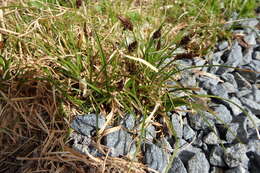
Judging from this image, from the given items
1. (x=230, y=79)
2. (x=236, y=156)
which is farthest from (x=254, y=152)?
(x=230, y=79)

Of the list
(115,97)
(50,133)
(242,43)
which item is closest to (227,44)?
(242,43)

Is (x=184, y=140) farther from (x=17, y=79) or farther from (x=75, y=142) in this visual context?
(x=17, y=79)

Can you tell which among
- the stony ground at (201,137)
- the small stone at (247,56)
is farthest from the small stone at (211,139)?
the small stone at (247,56)

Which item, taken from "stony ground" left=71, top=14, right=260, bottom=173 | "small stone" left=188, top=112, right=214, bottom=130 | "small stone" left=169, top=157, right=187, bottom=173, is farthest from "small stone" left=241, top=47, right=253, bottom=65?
"small stone" left=169, top=157, right=187, bottom=173

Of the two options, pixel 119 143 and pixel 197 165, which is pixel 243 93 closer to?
pixel 197 165

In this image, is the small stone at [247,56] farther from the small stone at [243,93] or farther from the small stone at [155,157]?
the small stone at [155,157]
